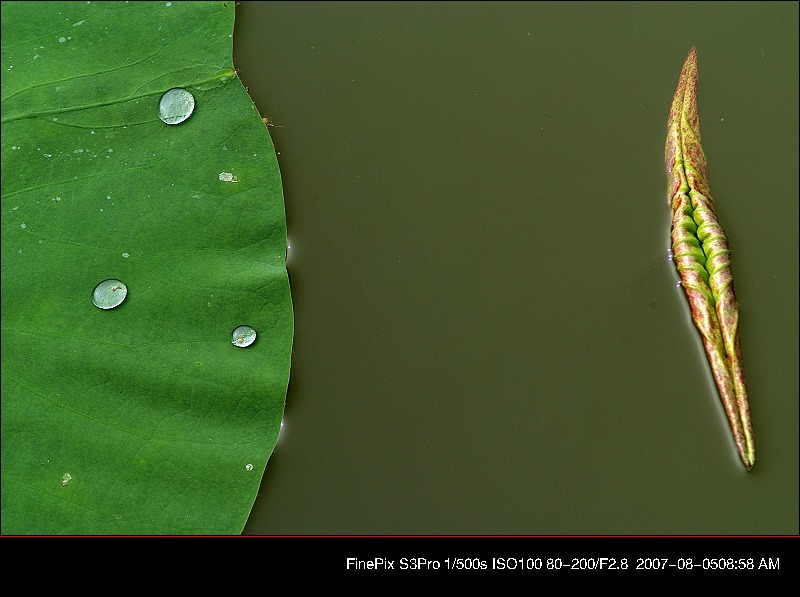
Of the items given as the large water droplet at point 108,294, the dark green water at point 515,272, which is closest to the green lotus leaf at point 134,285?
the large water droplet at point 108,294

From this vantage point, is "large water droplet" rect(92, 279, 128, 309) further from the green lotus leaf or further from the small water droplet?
the small water droplet

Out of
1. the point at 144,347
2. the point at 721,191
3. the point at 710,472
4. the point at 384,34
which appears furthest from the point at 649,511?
the point at 384,34

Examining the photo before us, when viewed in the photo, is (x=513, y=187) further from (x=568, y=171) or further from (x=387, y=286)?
(x=387, y=286)

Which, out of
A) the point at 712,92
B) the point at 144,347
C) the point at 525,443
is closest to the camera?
the point at 144,347

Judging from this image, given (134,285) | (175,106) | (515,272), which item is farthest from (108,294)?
(515,272)

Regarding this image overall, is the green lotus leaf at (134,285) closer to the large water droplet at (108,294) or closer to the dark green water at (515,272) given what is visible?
the large water droplet at (108,294)

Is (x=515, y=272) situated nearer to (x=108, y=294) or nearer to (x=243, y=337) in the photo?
→ (x=243, y=337)

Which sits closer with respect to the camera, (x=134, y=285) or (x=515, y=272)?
(x=134, y=285)
